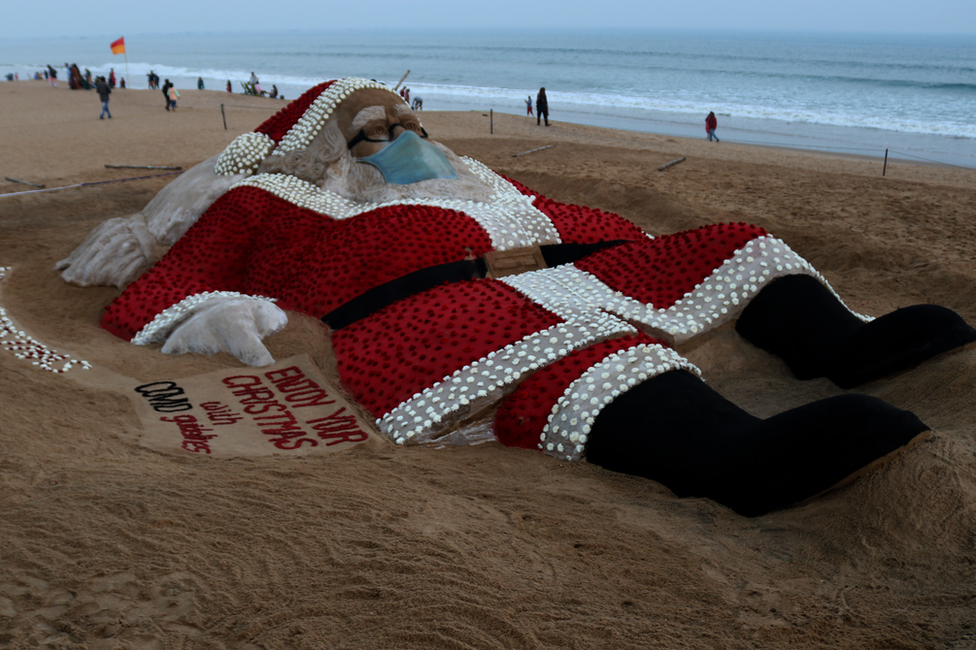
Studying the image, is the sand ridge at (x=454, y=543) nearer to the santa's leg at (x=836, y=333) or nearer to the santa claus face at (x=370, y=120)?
the santa's leg at (x=836, y=333)

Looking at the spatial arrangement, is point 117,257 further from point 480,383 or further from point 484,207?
point 480,383

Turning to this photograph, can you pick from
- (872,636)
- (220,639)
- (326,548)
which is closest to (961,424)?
(872,636)

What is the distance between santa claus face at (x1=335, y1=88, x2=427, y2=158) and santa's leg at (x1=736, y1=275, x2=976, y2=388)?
154 inches

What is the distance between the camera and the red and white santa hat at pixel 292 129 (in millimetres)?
7273

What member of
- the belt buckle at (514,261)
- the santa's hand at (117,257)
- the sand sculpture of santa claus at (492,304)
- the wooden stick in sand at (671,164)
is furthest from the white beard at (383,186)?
the wooden stick in sand at (671,164)

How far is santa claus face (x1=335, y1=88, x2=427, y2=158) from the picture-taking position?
7.14 meters

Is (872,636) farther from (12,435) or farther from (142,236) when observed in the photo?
(142,236)

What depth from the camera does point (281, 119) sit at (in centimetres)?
771

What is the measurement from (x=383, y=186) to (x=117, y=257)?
3181 millimetres

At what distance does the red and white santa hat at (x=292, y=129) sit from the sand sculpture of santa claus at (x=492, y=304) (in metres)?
0.02

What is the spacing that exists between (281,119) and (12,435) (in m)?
4.75

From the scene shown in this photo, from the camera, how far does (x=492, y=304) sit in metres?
5.40

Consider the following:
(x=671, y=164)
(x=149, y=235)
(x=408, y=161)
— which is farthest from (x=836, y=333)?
(x=671, y=164)

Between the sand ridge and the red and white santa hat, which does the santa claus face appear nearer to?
the red and white santa hat
